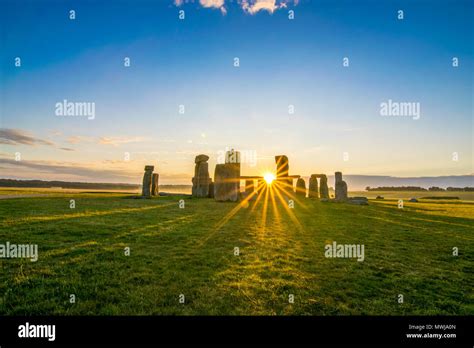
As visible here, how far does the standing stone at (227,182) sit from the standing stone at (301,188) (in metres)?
12.2

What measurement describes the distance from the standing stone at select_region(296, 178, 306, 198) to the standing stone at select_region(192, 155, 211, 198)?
466 inches

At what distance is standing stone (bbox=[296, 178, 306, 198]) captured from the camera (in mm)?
31183

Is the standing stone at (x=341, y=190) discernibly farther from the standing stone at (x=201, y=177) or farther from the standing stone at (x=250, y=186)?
the standing stone at (x=201, y=177)

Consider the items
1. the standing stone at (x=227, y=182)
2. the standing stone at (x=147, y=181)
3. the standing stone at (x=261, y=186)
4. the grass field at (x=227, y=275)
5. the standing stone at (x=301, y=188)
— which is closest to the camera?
the grass field at (x=227, y=275)

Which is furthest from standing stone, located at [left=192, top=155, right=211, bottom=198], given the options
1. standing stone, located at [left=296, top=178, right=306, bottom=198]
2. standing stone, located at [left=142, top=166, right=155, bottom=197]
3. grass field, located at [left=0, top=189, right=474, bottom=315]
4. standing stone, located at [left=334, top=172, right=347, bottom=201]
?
grass field, located at [left=0, top=189, right=474, bottom=315]

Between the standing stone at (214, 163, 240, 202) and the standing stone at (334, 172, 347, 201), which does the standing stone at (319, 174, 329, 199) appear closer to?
the standing stone at (334, 172, 347, 201)

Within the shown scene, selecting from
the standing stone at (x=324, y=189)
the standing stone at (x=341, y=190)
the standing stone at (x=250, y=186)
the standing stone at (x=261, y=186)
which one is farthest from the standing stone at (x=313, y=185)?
the standing stone at (x=250, y=186)

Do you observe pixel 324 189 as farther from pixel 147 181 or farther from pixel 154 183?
pixel 154 183

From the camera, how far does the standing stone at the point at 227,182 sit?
70.9ft

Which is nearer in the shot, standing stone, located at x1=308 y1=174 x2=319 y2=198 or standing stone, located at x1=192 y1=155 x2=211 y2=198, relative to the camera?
standing stone, located at x1=192 y1=155 x2=211 y2=198

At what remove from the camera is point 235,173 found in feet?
70.9

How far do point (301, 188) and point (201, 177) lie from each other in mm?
13058

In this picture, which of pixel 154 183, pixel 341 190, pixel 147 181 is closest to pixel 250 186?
pixel 341 190
